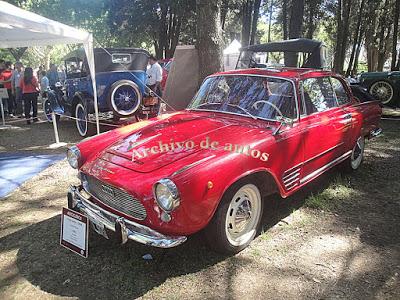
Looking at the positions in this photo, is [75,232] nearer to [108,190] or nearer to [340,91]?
[108,190]

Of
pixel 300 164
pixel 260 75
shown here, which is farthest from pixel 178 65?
pixel 300 164

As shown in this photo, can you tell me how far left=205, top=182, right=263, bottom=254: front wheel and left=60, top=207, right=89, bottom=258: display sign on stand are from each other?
1.06 m

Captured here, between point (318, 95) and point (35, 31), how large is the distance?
16.5 ft

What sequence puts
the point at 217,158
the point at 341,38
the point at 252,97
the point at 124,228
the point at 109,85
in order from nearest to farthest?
the point at 124,228 → the point at 217,158 → the point at 252,97 → the point at 109,85 → the point at 341,38

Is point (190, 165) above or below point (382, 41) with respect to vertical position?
below

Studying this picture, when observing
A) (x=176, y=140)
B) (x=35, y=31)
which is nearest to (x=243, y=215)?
(x=176, y=140)

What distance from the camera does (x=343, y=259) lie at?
11.6 ft

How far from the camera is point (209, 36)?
8.06 m

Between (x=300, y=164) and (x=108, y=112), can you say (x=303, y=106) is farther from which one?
(x=108, y=112)

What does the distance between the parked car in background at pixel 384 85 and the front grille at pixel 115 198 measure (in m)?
10.2

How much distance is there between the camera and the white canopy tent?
593 centimetres

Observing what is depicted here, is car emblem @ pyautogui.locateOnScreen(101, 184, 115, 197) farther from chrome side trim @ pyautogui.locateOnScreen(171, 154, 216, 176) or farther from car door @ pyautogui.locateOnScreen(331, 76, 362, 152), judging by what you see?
car door @ pyautogui.locateOnScreen(331, 76, 362, 152)

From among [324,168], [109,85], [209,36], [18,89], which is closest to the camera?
[324,168]

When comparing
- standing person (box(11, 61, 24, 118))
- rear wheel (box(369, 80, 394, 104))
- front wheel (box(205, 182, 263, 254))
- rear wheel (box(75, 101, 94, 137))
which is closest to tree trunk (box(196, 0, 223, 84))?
rear wheel (box(75, 101, 94, 137))
